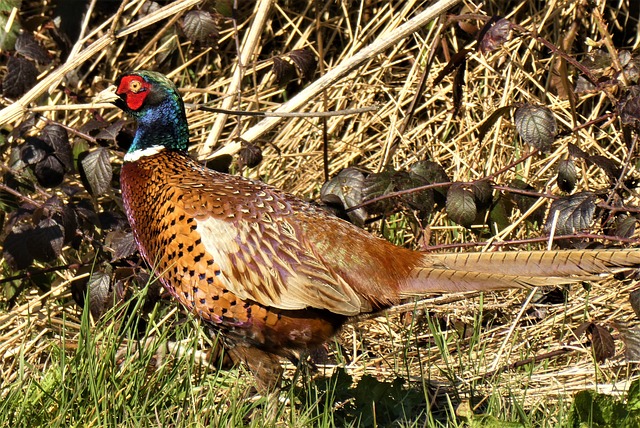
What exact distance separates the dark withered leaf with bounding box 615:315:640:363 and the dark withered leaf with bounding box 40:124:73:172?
6.98ft

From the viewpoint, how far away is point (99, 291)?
11.5ft

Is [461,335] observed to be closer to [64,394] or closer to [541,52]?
[541,52]

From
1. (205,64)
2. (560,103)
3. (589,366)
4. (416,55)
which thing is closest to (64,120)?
(205,64)

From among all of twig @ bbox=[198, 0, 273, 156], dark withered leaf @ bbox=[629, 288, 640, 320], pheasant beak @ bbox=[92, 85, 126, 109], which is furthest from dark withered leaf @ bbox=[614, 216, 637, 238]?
pheasant beak @ bbox=[92, 85, 126, 109]

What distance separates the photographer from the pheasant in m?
3.07

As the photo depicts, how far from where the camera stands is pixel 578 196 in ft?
11.5

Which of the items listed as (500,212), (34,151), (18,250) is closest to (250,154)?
(34,151)

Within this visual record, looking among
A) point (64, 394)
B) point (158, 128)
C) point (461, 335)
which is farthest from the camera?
point (461, 335)

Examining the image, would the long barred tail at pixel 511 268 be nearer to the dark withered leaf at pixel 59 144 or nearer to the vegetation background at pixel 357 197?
the vegetation background at pixel 357 197

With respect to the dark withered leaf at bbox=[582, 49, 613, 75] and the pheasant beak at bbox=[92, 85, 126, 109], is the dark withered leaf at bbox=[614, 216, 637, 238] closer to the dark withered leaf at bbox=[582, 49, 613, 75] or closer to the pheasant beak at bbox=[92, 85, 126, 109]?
the dark withered leaf at bbox=[582, 49, 613, 75]

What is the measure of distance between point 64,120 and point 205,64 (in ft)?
2.53

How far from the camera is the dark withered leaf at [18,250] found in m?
3.46

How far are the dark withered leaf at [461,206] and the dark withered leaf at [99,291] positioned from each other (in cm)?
129

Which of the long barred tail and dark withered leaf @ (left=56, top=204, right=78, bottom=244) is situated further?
dark withered leaf @ (left=56, top=204, right=78, bottom=244)
